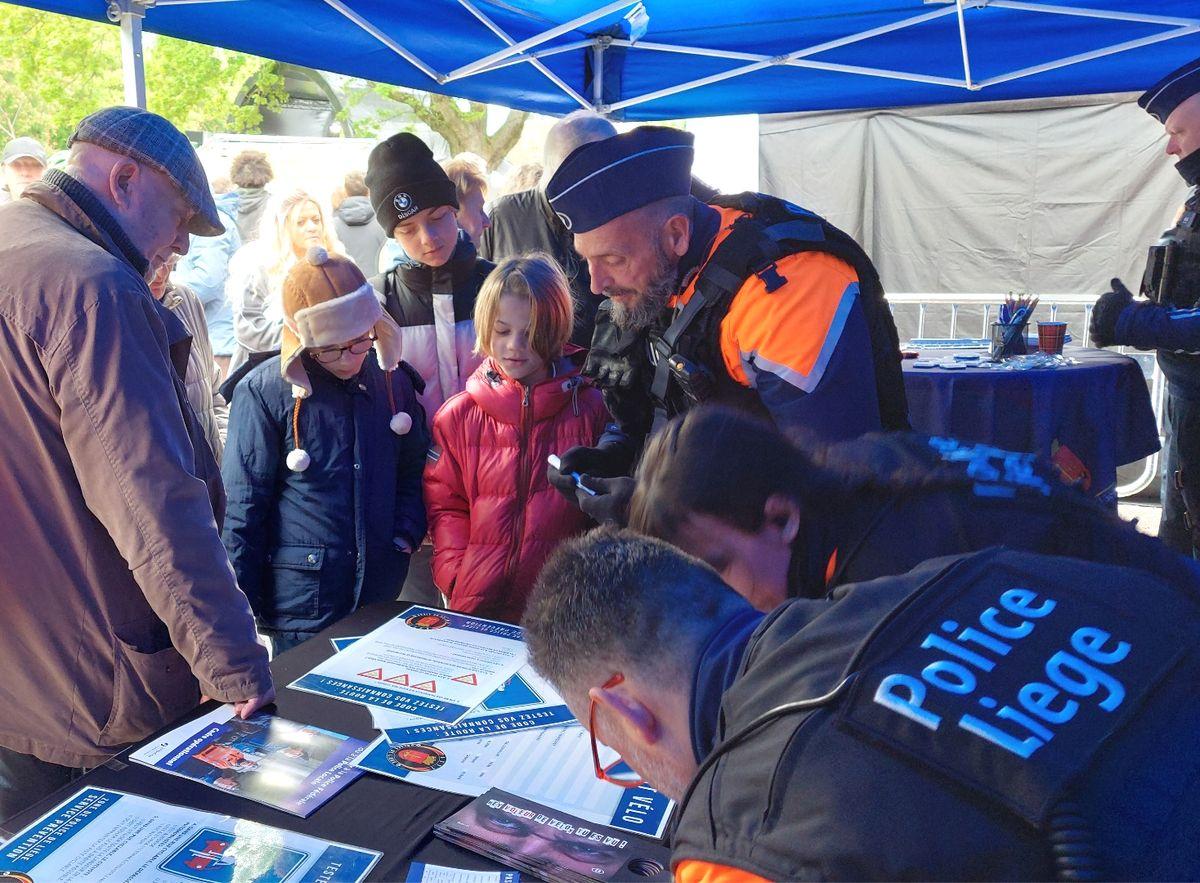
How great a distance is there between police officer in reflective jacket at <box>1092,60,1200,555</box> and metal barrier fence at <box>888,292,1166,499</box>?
7.10 feet

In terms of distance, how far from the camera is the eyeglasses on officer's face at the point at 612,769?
Result: 0.99 metres

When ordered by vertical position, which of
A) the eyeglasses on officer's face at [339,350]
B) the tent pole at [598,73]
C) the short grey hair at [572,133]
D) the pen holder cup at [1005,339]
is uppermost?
the tent pole at [598,73]

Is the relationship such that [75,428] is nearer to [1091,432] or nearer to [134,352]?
[134,352]

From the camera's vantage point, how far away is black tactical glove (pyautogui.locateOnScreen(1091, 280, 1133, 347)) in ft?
11.6

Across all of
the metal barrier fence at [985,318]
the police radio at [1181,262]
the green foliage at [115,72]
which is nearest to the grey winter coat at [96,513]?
the police radio at [1181,262]

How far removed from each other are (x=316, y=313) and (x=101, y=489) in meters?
0.83

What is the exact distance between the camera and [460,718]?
1.61 m

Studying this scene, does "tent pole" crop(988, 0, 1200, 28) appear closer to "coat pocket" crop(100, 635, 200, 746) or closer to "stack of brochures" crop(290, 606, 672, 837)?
"stack of brochures" crop(290, 606, 672, 837)

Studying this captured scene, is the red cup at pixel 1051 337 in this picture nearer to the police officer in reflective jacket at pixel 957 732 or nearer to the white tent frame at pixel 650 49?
the white tent frame at pixel 650 49

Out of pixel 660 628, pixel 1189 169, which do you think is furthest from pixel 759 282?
pixel 1189 169

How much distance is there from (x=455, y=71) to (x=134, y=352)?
3.85 m

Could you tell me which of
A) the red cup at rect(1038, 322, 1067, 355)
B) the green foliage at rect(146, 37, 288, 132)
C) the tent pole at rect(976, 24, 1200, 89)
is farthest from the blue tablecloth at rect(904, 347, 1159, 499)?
the green foliage at rect(146, 37, 288, 132)

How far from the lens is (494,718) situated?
5.29 ft

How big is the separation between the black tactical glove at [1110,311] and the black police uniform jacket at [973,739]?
312cm
